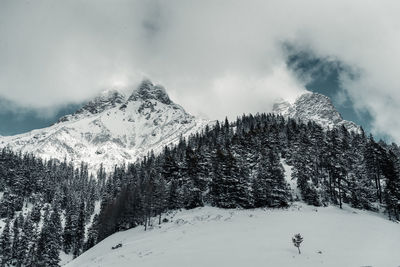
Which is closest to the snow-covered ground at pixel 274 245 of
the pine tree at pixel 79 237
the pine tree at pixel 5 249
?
the pine tree at pixel 79 237

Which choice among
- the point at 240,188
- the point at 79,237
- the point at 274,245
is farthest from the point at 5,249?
the point at 274,245

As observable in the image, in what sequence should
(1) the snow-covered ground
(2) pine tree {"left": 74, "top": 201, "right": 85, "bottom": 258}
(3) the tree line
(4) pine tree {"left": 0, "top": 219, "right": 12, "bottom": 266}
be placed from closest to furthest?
(1) the snow-covered ground < (3) the tree line < (4) pine tree {"left": 0, "top": 219, "right": 12, "bottom": 266} < (2) pine tree {"left": 74, "top": 201, "right": 85, "bottom": 258}

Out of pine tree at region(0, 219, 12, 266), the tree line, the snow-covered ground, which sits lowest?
pine tree at region(0, 219, 12, 266)

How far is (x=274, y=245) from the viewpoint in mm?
24969

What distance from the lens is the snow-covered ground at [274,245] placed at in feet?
68.1

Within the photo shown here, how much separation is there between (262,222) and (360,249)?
51.4 ft

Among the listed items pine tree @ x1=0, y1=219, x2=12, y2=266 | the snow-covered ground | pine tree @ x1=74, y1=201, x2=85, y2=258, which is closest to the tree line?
pine tree @ x1=74, y1=201, x2=85, y2=258

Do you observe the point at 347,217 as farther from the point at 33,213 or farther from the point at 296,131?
the point at 33,213

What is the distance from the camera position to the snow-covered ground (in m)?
20.8

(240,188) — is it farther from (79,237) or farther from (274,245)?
(79,237)

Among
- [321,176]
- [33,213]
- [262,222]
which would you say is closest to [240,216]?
[262,222]

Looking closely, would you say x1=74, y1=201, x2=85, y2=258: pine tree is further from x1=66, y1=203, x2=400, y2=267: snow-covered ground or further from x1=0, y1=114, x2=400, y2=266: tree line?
x1=66, y1=203, x2=400, y2=267: snow-covered ground

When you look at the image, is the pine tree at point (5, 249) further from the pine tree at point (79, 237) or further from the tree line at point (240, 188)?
the pine tree at point (79, 237)

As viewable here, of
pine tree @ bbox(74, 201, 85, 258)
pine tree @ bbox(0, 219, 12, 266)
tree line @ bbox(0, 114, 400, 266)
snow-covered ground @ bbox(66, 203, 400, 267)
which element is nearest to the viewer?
snow-covered ground @ bbox(66, 203, 400, 267)
